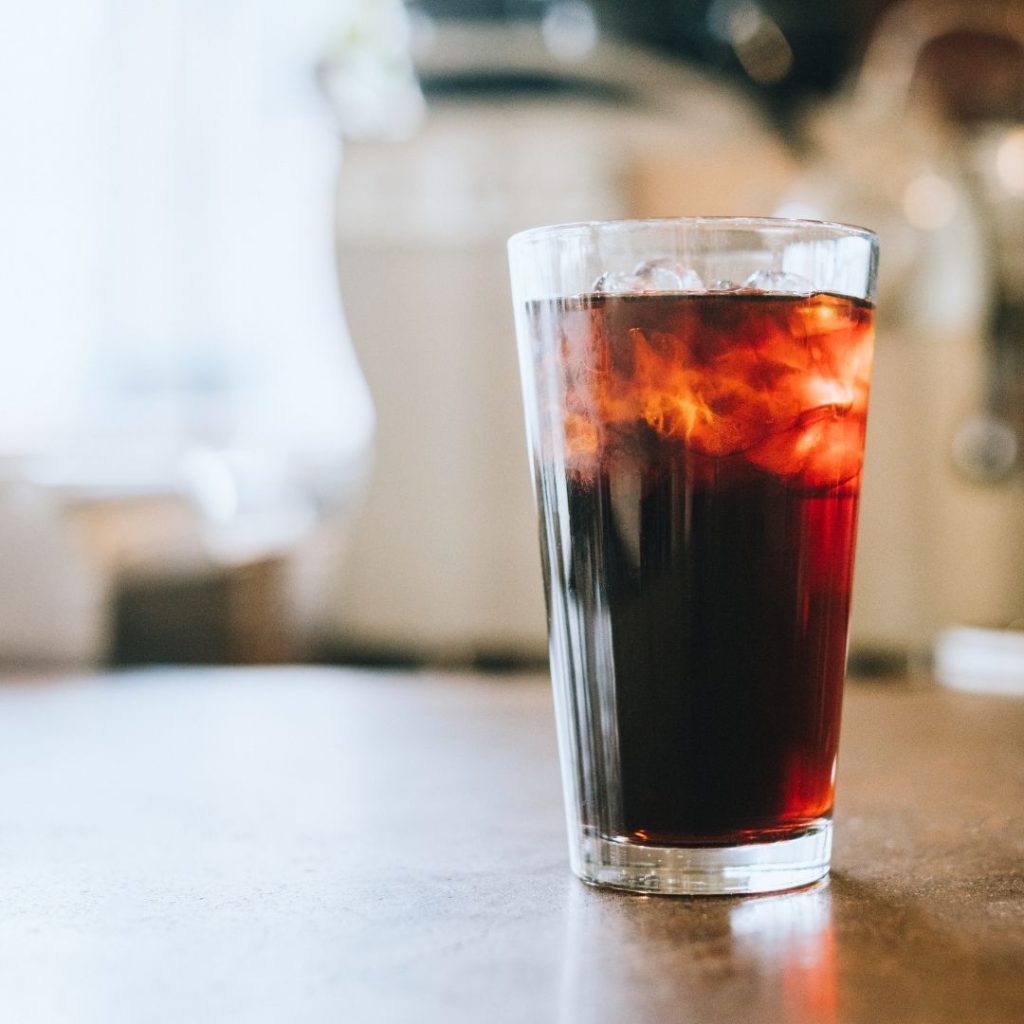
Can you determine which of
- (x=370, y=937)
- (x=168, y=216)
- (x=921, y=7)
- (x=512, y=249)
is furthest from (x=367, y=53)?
(x=370, y=937)

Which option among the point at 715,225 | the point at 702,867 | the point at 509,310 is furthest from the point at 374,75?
the point at 702,867

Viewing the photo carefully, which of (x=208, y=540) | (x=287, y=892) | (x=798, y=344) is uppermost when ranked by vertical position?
(x=798, y=344)

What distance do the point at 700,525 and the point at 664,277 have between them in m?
0.09

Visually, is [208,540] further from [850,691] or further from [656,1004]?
[656,1004]

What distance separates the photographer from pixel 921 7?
311 centimetres

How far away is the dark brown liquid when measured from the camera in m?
0.49

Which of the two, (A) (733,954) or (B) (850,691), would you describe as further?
(B) (850,691)

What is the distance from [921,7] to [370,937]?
315 centimetres

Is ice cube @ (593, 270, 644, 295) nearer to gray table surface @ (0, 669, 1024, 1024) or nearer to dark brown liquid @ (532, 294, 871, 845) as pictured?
dark brown liquid @ (532, 294, 871, 845)

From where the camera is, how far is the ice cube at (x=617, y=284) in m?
0.49

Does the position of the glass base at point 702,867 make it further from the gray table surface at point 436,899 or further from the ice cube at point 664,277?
the ice cube at point 664,277

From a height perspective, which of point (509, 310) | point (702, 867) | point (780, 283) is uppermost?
point (780, 283)

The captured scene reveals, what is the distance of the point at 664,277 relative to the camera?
50cm

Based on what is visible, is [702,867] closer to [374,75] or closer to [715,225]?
[715,225]
